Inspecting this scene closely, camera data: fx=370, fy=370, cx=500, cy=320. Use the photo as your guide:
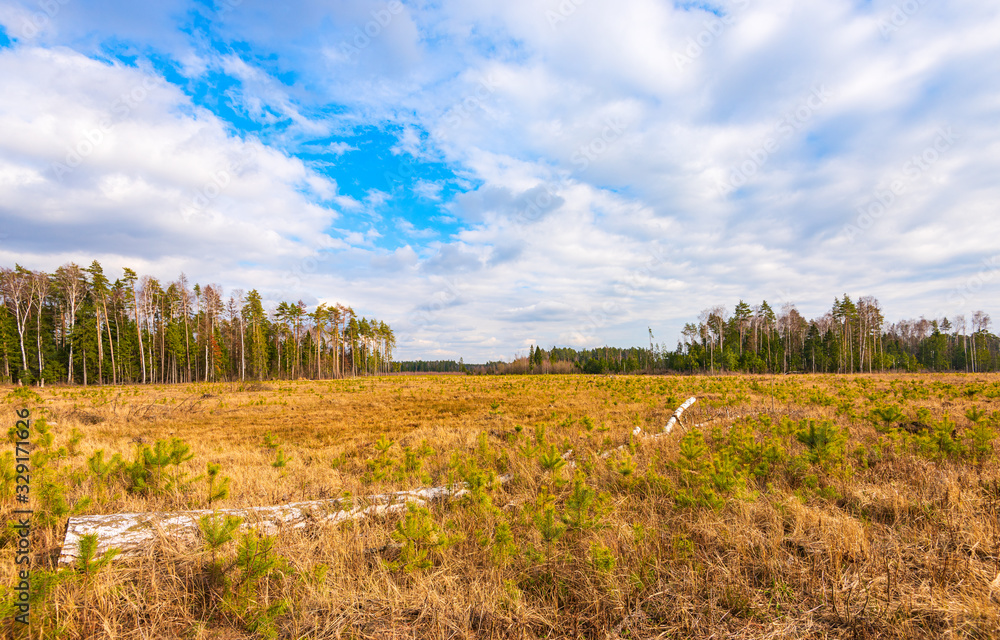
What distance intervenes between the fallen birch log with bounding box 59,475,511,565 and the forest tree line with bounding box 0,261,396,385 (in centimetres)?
4452

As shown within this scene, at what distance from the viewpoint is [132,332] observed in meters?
41.3

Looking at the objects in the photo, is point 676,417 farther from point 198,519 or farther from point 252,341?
point 252,341

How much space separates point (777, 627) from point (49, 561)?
546cm

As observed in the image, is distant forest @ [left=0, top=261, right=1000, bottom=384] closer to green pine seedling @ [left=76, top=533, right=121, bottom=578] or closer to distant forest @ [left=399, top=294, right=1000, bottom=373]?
distant forest @ [left=399, top=294, right=1000, bottom=373]

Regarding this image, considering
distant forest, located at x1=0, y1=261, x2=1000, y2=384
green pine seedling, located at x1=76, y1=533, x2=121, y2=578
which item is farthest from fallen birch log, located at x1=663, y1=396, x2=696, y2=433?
distant forest, located at x1=0, y1=261, x2=1000, y2=384

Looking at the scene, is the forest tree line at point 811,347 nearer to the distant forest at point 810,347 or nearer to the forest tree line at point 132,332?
the distant forest at point 810,347

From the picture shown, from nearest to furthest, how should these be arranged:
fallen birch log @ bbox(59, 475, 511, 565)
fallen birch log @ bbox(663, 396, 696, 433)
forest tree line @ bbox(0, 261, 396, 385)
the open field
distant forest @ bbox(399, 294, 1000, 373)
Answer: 1. the open field
2. fallen birch log @ bbox(59, 475, 511, 565)
3. fallen birch log @ bbox(663, 396, 696, 433)
4. forest tree line @ bbox(0, 261, 396, 385)
5. distant forest @ bbox(399, 294, 1000, 373)

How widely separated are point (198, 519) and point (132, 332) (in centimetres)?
5369

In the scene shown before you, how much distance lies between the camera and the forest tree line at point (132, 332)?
106 ft

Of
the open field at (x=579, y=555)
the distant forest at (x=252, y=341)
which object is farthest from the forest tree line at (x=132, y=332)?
the open field at (x=579, y=555)

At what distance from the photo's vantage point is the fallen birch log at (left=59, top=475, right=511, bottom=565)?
3.21m

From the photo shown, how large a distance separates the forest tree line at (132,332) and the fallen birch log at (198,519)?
146 ft

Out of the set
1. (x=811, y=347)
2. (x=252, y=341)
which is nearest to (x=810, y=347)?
(x=811, y=347)

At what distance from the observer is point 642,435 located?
8227 mm
